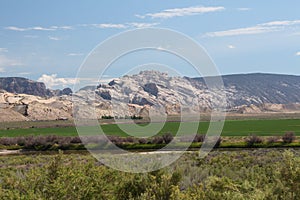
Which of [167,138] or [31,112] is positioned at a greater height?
[167,138]

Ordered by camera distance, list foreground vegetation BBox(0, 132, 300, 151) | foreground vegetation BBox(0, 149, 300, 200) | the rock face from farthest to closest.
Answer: the rock face
foreground vegetation BBox(0, 132, 300, 151)
foreground vegetation BBox(0, 149, 300, 200)

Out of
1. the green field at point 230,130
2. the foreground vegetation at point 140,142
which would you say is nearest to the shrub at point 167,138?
the foreground vegetation at point 140,142

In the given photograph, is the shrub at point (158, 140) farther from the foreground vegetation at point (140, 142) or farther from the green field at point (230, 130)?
the green field at point (230, 130)

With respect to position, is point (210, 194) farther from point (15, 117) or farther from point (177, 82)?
point (15, 117)

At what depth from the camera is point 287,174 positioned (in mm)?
14094

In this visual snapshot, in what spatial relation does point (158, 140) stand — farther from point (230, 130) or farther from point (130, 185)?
point (130, 185)

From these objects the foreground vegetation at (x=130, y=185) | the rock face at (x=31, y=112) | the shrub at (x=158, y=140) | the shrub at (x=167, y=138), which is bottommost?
the rock face at (x=31, y=112)

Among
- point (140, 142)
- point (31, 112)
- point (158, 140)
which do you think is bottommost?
point (31, 112)

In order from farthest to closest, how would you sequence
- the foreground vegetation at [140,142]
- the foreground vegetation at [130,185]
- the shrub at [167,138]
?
the shrub at [167,138], the foreground vegetation at [140,142], the foreground vegetation at [130,185]

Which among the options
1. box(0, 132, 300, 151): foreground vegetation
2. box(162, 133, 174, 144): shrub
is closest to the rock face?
box(0, 132, 300, 151): foreground vegetation

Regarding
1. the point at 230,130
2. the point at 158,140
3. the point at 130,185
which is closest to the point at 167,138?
the point at 158,140

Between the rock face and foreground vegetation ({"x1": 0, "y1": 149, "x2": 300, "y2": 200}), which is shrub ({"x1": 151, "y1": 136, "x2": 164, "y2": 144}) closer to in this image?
foreground vegetation ({"x1": 0, "y1": 149, "x2": 300, "y2": 200})

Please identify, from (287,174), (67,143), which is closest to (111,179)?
(287,174)

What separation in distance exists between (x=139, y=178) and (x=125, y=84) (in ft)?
17.6
